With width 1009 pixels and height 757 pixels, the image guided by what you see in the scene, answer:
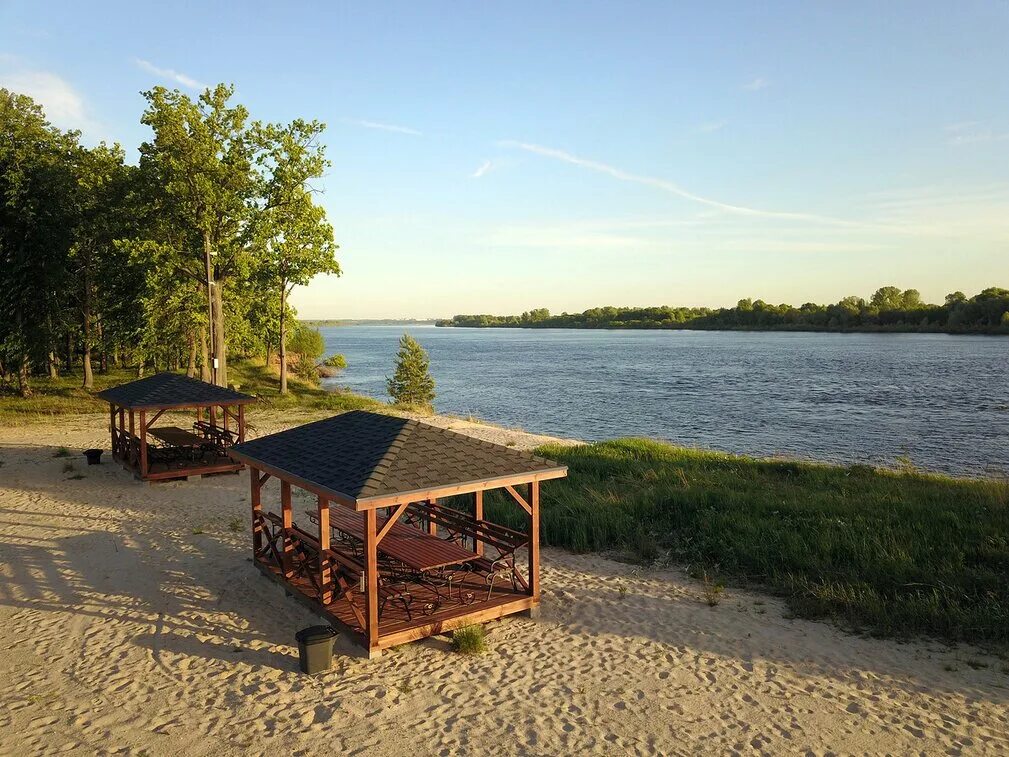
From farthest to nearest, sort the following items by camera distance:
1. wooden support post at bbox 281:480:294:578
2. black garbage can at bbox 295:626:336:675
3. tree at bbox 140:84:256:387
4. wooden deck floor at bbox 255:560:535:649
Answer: tree at bbox 140:84:256:387 → wooden support post at bbox 281:480:294:578 → wooden deck floor at bbox 255:560:535:649 → black garbage can at bbox 295:626:336:675

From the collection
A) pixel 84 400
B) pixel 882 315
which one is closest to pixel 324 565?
pixel 84 400

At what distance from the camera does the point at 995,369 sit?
60.1 metres

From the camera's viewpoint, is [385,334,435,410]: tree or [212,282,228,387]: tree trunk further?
[385,334,435,410]: tree

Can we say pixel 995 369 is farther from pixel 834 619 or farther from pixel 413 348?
pixel 834 619

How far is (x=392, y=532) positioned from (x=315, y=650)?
8.95 ft

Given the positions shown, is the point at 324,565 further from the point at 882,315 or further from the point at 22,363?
the point at 882,315

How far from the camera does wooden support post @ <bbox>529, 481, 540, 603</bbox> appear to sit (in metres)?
9.33

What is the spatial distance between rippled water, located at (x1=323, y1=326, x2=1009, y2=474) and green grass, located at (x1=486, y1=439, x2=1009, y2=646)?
37.3 ft

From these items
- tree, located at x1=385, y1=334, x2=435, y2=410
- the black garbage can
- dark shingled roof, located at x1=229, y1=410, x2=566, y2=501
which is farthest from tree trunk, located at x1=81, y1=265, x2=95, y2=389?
the black garbage can

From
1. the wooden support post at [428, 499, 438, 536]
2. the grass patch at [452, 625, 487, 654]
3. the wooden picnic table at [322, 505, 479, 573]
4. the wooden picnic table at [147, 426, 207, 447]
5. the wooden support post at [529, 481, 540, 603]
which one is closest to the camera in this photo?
the grass patch at [452, 625, 487, 654]

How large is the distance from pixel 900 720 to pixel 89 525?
1387cm

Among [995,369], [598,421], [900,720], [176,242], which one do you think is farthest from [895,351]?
[900,720]

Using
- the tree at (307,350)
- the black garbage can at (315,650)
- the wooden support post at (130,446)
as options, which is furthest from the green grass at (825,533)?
the tree at (307,350)

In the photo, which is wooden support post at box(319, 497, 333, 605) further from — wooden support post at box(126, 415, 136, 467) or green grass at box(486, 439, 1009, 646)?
wooden support post at box(126, 415, 136, 467)
